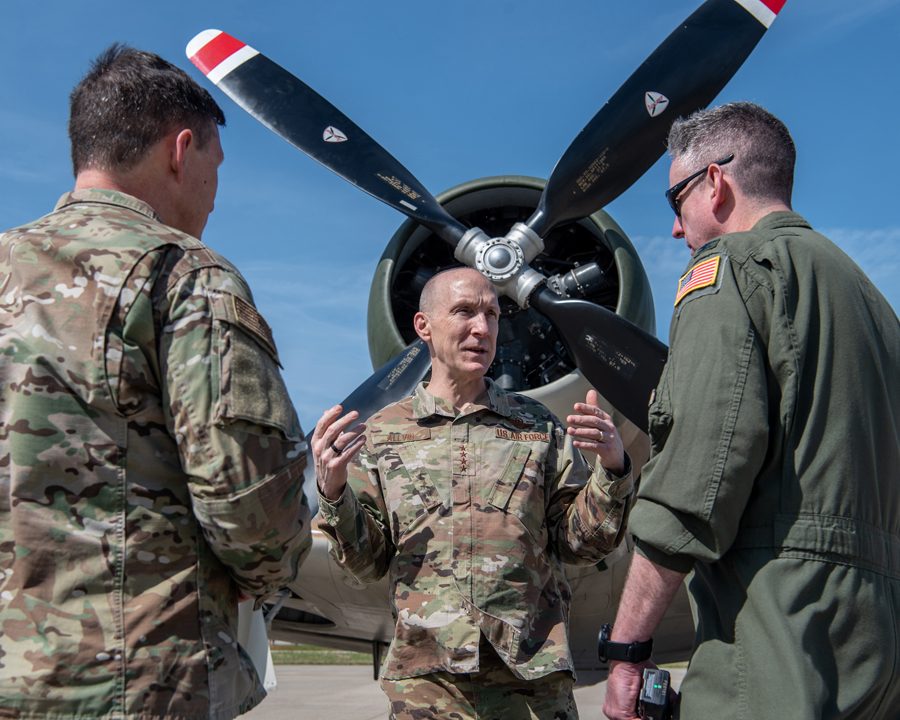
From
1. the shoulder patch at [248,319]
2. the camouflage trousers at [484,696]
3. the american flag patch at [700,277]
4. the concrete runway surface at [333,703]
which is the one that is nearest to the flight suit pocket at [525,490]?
the camouflage trousers at [484,696]

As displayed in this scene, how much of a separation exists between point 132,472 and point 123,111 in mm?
755

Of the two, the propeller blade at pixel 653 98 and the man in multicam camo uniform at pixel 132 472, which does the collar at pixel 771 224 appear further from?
the propeller blade at pixel 653 98

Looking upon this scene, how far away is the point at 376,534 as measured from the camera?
2.43m

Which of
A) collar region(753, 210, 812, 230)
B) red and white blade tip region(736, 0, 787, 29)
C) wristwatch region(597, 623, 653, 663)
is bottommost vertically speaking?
wristwatch region(597, 623, 653, 663)

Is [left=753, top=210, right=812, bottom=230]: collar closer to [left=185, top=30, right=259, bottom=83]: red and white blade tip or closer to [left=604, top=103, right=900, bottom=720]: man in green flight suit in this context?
[left=604, top=103, right=900, bottom=720]: man in green flight suit

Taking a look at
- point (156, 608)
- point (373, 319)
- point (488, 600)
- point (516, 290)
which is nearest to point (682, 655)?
point (516, 290)

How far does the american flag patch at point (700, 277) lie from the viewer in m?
1.63

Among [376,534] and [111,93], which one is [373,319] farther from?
[111,93]

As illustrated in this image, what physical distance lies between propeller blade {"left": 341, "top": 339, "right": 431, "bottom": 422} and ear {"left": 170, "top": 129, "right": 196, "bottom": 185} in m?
3.54

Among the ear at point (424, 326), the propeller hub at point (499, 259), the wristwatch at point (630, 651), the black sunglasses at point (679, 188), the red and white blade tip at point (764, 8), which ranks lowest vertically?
the wristwatch at point (630, 651)

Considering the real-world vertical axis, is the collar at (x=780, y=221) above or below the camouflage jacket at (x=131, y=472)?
above

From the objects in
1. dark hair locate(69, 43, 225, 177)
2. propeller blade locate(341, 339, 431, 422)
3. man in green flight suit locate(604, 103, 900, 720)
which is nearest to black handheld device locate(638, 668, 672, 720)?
man in green flight suit locate(604, 103, 900, 720)

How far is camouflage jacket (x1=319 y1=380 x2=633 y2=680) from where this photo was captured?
7.14 feet

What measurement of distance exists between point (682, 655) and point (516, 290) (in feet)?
9.88
